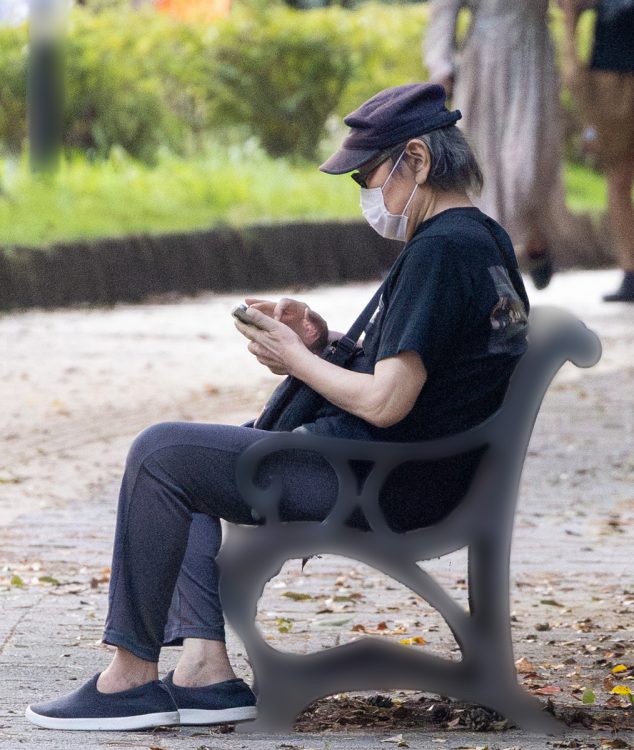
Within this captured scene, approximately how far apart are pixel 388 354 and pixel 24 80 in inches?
681

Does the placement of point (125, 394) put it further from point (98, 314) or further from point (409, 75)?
point (409, 75)

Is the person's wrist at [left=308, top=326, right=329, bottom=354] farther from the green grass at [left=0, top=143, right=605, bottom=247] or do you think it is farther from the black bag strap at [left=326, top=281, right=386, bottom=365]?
the green grass at [left=0, top=143, right=605, bottom=247]

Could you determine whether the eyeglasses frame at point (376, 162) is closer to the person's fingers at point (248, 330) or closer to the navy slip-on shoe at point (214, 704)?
the person's fingers at point (248, 330)

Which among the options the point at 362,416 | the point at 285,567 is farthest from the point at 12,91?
the point at 362,416

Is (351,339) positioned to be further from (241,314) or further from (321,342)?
(241,314)

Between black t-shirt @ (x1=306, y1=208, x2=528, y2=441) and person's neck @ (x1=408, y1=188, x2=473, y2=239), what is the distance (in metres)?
0.03

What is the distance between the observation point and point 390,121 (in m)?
3.50

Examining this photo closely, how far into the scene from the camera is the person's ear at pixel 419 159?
3.54 metres

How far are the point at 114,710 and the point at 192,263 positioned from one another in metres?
10.7

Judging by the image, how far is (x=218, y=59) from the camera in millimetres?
20859

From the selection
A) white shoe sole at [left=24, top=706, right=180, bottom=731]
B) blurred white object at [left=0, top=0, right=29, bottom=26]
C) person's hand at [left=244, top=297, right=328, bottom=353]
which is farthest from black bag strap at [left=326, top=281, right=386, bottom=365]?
blurred white object at [left=0, top=0, right=29, bottom=26]

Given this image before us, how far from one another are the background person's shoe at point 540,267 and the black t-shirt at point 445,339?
23.3 feet

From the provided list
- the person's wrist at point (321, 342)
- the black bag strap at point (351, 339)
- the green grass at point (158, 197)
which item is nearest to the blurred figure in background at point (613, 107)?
the green grass at point (158, 197)

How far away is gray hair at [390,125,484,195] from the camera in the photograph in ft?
11.6
